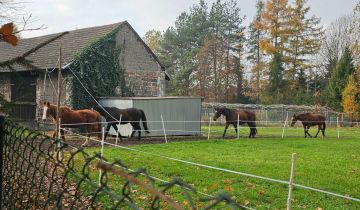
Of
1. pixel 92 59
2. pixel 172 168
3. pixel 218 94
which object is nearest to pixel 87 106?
pixel 92 59

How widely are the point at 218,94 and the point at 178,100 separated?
28.7 metres

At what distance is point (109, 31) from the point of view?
952 inches

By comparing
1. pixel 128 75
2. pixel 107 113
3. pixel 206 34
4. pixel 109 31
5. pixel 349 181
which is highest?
pixel 206 34

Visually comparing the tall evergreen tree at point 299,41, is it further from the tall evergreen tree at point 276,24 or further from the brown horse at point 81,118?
the brown horse at point 81,118

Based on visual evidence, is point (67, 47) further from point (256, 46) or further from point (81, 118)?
point (256, 46)

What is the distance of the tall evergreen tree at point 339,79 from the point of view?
145 feet

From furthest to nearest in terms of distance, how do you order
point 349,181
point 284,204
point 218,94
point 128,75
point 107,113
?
point 218,94
point 128,75
point 107,113
point 349,181
point 284,204

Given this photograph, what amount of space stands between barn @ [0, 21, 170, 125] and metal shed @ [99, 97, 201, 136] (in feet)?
4.54

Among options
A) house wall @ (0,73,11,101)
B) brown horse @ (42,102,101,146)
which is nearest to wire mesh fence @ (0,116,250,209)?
brown horse @ (42,102,101,146)

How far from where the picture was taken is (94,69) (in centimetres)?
2311

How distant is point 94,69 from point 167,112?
4553mm

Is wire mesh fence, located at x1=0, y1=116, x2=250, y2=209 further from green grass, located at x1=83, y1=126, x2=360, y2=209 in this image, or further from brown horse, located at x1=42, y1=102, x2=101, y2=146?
brown horse, located at x1=42, y1=102, x2=101, y2=146

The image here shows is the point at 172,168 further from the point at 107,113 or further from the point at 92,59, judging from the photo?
the point at 92,59

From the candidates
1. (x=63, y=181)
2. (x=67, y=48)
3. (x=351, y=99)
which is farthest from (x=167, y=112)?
(x=351, y=99)
